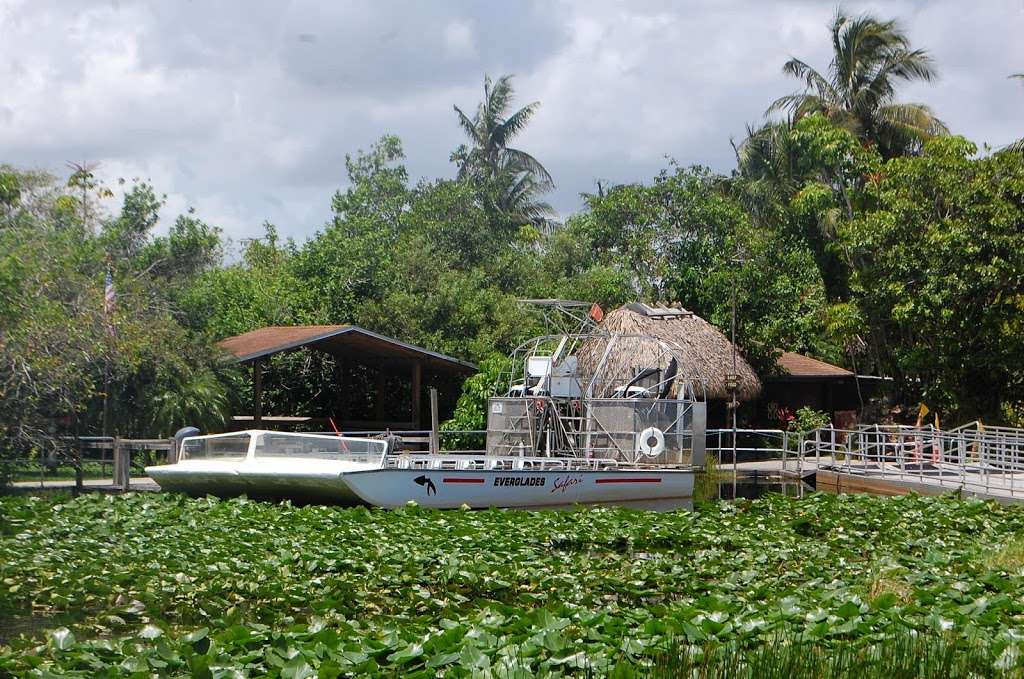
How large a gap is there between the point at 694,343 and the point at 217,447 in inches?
563

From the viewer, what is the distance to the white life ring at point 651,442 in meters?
21.3

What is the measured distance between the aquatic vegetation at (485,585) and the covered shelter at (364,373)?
9.99m

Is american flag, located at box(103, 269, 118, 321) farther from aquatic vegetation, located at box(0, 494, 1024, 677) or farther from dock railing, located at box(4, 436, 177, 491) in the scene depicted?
aquatic vegetation, located at box(0, 494, 1024, 677)

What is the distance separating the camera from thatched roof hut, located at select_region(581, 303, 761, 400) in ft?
90.9

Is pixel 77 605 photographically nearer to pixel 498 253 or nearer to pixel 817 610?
pixel 817 610

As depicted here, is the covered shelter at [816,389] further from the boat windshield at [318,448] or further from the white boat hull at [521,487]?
the boat windshield at [318,448]

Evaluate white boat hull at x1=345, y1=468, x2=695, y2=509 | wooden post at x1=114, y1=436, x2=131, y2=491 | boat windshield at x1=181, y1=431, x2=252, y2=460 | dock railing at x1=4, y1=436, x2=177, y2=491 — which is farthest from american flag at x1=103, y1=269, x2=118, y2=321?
white boat hull at x1=345, y1=468, x2=695, y2=509

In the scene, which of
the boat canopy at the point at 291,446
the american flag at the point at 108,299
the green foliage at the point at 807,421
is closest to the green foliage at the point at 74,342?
the american flag at the point at 108,299

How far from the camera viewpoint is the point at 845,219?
31562 millimetres

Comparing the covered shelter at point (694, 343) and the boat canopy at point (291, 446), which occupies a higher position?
the covered shelter at point (694, 343)

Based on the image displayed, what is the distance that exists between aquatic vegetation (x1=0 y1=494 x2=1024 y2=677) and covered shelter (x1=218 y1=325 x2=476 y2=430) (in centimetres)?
999

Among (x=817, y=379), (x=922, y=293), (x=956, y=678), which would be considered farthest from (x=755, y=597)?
(x=817, y=379)

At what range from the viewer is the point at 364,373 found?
113 feet

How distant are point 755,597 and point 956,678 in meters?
3.47
